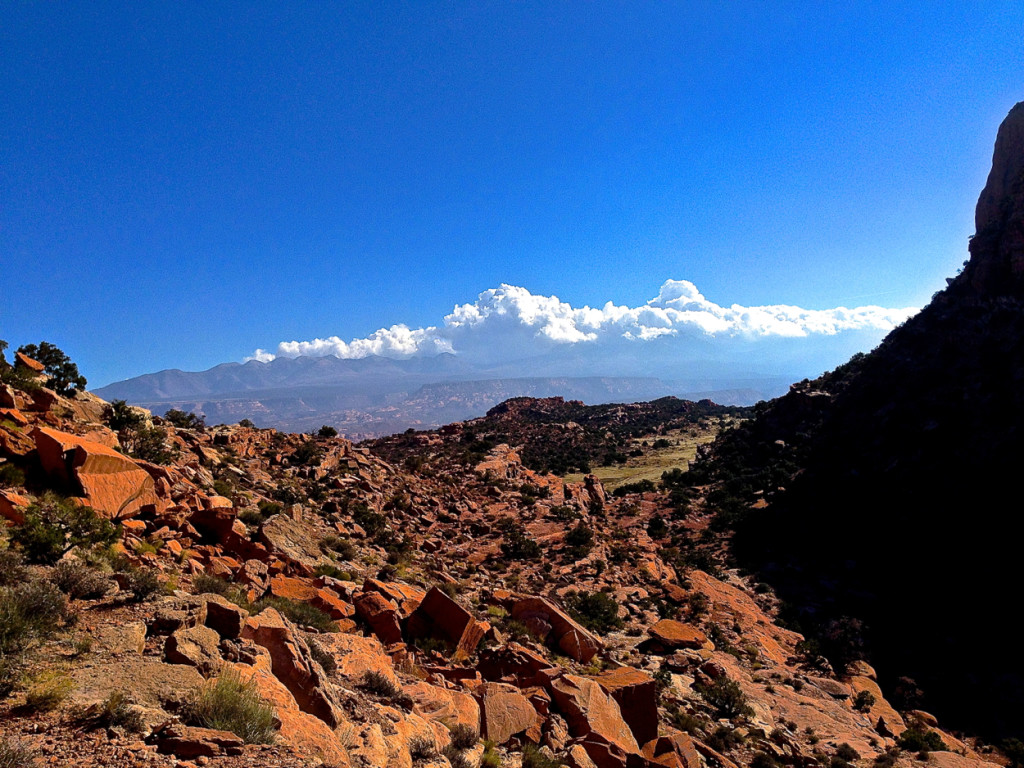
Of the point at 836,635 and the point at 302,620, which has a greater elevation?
the point at 302,620

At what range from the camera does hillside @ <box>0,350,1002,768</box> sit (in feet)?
17.4

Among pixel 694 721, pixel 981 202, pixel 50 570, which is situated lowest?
pixel 694 721

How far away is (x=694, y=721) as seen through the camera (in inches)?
448

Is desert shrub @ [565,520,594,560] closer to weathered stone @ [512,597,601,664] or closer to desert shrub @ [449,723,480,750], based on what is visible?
weathered stone @ [512,597,601,664]

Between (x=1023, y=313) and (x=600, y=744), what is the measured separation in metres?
49.6

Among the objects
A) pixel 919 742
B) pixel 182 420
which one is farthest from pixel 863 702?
pixel 182 420

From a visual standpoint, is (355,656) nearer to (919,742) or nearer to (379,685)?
(379,685)

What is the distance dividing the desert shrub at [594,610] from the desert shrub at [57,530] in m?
13.8

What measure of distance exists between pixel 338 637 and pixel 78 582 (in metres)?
4.32

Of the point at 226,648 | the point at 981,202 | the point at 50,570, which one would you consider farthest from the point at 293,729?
the point at 981,202

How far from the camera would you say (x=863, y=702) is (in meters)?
15.3

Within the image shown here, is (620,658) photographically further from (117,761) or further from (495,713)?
(117,761)

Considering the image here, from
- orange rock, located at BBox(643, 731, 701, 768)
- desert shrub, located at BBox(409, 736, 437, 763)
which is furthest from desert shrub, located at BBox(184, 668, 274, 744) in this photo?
orange rock, located at BBox(643, 731, 701, 768)

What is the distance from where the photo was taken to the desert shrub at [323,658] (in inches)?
308
